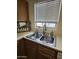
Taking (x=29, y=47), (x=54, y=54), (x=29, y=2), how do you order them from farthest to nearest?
(x=29, y=2) < (x=29, y=47) < (x=54, y=54)

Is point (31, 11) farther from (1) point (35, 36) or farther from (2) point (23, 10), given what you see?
(1) point (35, 36)

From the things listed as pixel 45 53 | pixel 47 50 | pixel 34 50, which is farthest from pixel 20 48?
pixel 47 50

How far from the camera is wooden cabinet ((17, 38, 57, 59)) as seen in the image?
2.39 m

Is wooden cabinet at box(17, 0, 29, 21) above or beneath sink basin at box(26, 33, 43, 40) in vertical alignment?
above

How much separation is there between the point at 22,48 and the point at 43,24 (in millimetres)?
869

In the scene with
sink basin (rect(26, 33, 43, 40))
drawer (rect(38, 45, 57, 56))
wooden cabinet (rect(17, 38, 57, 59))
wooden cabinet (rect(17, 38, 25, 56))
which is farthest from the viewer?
wooden cabinet (rect(17, 38, 25, 56))

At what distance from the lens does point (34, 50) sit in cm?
317

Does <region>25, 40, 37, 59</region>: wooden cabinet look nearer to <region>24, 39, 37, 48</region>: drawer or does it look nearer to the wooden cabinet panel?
<region>24, 39, 37, 48</region>: drawer

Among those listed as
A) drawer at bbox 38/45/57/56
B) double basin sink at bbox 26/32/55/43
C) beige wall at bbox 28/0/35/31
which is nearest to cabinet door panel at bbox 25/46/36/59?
double basin sink at bbox 26/32/55/43

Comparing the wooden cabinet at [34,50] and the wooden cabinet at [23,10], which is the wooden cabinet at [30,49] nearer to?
the wooden cabinet at [34,50]

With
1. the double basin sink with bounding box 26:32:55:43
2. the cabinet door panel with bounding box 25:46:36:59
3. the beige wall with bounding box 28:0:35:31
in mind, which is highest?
the beige wall with bounding box 28:0:35:31
